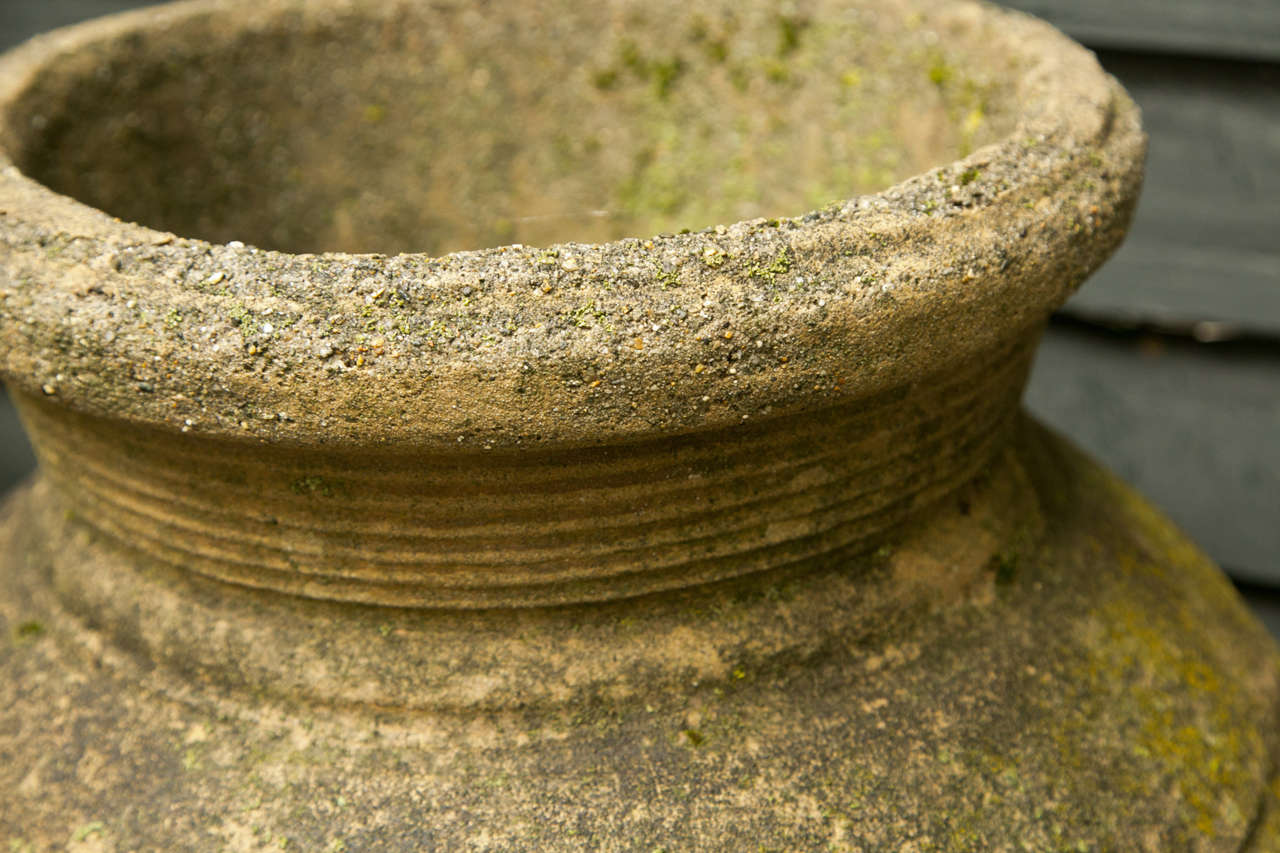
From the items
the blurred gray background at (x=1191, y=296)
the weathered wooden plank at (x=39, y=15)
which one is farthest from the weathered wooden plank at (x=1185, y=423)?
the weathered wooden plank at (x=39, y=15)

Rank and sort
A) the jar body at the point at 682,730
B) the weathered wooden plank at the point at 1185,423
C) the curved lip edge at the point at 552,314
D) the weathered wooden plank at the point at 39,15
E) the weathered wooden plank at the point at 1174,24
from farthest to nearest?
the weathered wooden plank at the point at 39,15 → the weathered wooden plank at the point at 1185,423 → the weathered wooden plank at the point at 1174,24 → the jar body at the point at 682,730 → the curved lip edge at the point at 552,314

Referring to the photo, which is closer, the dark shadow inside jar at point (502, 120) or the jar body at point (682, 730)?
the jar body at point (682, 730)

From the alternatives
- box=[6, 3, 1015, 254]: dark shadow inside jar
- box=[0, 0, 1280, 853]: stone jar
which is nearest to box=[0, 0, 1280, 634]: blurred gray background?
box=[6, 3, 1015, 254]: dark shadow inside jar

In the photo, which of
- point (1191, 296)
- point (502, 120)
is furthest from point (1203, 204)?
point (502, 120)

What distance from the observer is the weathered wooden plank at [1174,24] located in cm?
139

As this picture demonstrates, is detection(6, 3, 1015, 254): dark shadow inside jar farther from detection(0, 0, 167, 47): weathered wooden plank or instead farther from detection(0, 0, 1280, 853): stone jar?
detection(0, 0, 167, 47): weathered wooden plank

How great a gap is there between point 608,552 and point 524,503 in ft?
0.21

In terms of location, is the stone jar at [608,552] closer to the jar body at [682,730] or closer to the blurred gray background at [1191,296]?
the jar body at [682,730]

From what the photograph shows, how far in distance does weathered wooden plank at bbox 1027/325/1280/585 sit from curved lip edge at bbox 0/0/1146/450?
1.01 m

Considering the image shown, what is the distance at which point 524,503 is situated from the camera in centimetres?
68

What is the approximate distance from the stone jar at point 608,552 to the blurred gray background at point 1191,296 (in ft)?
1.88

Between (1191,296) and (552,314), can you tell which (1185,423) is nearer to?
(1191,296)

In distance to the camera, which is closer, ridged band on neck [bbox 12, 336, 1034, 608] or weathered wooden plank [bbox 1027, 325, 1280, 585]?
ridged band on neck [bbox 12, 336, 1034, 608]

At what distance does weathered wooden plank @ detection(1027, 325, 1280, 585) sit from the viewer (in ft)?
5.31
